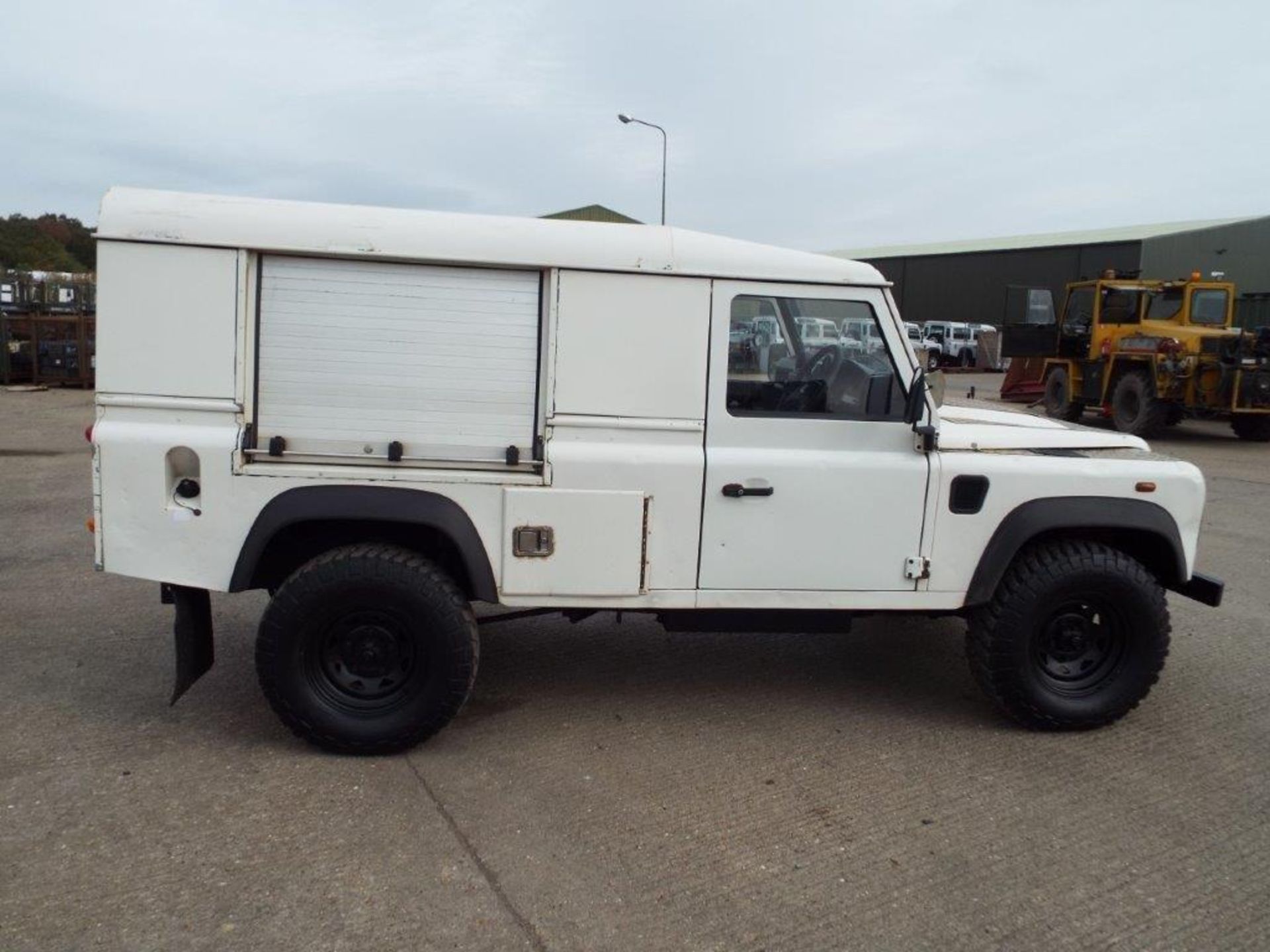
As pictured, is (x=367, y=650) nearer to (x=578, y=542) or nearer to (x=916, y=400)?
(x=578, y=542)

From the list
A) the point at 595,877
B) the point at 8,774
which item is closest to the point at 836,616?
the point at 595,877

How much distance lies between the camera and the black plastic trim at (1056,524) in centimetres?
391

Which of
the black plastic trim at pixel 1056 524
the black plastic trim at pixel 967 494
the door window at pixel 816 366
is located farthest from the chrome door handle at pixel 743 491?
the black plastic trim at pixel 1056 524

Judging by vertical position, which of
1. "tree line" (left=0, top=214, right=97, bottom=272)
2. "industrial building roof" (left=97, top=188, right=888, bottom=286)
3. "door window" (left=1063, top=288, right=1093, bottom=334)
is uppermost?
"tree line" (left=0, top=214, right=97, bottom=272)

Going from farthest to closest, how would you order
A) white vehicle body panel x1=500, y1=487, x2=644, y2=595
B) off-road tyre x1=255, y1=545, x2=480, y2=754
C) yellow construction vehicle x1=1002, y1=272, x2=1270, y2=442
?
yellow construction vehicle x1=1002, y1=272, x2=1270, y2=442, white vehicle body panel x1=500, y1=487, x2=644, y2=595, off-road tyre x1=255, y1=545, x2=480, y2=754

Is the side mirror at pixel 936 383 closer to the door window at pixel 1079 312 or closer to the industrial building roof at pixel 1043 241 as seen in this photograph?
the door window at pixel 1079 312

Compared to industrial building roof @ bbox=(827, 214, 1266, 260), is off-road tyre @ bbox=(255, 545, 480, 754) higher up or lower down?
lower down

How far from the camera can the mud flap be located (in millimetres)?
3793

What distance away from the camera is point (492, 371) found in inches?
146

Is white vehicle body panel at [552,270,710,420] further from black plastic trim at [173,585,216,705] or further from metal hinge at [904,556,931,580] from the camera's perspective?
black plastic trim at [173,585,216,705]

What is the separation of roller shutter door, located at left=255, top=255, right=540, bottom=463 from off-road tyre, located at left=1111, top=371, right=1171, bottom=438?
511 inches

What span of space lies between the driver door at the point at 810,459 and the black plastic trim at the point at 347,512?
0.97 metres

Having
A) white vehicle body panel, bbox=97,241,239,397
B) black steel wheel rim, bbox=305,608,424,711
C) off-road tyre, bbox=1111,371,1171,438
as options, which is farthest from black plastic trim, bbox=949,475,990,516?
off-road tyre, bbox=1111,371,1171,438

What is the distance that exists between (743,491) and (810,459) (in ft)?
0.97
